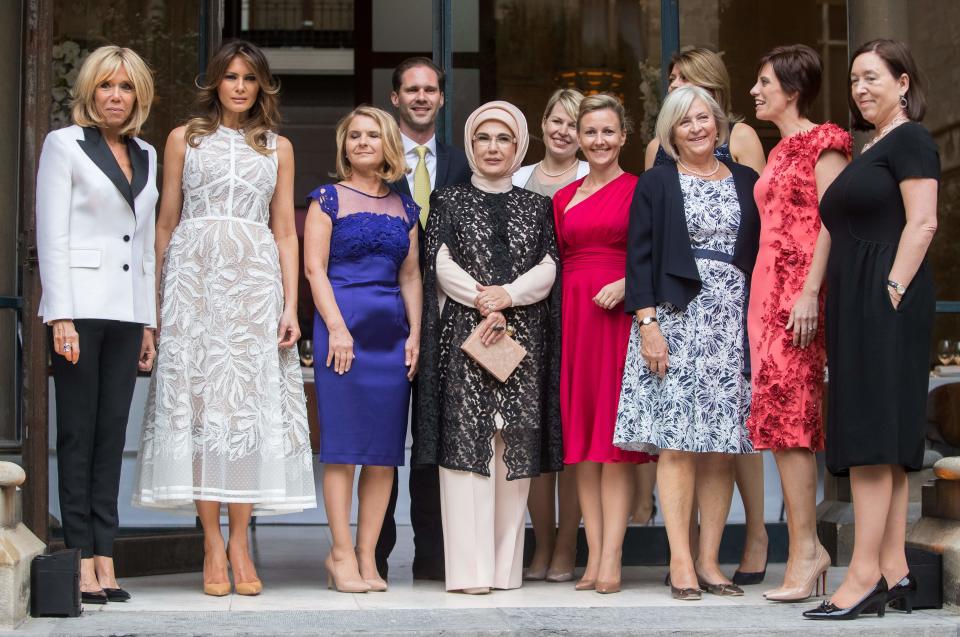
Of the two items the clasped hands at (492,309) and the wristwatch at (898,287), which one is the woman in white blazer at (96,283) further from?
the wristwatch at (898,287)

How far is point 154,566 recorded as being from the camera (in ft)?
19.9

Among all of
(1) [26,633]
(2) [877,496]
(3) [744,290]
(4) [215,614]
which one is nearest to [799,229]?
(3) [744,290]

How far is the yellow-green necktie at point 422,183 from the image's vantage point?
5934mm

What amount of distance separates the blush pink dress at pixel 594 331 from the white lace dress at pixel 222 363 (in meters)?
1.02

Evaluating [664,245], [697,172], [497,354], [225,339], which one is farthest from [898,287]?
[225,339]

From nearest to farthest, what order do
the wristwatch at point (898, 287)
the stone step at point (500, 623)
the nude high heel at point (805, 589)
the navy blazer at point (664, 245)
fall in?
the stone step at point (500, 623), the wristwatch at point (898, 287), the nude high heel at point (805, 589), the navy blazer at point (664, 245)

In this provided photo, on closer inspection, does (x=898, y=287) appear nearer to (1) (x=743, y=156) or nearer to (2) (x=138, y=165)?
(1) (x=743, y=156)

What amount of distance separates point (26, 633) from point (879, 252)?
2.96 m

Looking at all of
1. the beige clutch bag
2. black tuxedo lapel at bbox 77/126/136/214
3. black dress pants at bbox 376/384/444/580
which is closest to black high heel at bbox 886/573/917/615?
the beige clutch bag

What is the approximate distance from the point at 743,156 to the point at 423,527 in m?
1.95

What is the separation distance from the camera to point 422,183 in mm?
5949

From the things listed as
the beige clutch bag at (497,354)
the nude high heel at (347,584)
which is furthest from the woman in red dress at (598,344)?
the nude high heel at (347,584)

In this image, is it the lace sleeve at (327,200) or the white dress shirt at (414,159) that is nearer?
the lace sleeve at (327,200)

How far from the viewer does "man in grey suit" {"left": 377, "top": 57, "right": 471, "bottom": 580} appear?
5840mm
